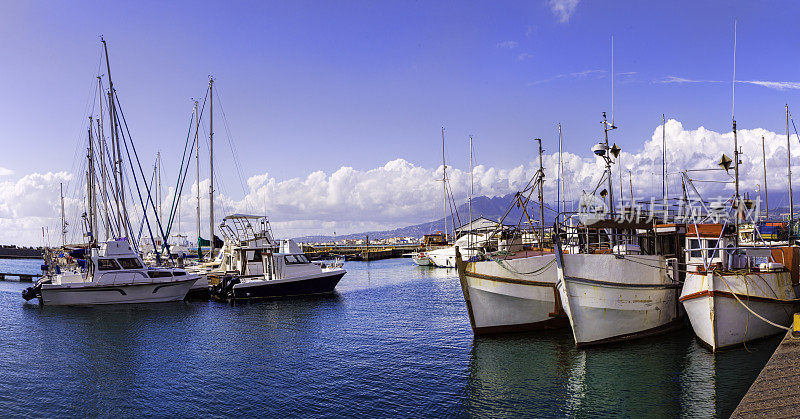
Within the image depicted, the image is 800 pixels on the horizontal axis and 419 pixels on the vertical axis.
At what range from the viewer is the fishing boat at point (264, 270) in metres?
37.0

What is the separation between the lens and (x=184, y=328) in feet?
87.0

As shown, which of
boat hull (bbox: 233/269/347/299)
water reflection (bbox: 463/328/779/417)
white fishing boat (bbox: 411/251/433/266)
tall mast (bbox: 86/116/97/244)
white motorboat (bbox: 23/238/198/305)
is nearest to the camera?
water reflection (bbox: 463/328/779/417)

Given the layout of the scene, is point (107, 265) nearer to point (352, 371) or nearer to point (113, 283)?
point (113, 283)

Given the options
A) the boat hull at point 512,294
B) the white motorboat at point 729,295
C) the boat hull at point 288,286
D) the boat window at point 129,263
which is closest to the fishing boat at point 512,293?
the boat hull at point 512,294

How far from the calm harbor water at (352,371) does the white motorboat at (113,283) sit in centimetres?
624

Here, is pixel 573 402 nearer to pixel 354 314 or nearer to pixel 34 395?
pixel 34 395

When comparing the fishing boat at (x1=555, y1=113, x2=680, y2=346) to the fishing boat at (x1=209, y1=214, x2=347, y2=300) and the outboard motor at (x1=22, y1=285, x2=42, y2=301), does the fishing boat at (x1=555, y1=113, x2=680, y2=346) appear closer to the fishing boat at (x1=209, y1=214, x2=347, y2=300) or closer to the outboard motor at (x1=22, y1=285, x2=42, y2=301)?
the fishing boat at (x1=209, y1=214, x2=347, y2=300)

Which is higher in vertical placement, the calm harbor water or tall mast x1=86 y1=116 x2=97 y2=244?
tall mast x1=86 y1=116 x2=97 y2=244

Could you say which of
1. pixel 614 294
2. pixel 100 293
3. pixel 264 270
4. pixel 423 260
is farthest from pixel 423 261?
pixel 614 294

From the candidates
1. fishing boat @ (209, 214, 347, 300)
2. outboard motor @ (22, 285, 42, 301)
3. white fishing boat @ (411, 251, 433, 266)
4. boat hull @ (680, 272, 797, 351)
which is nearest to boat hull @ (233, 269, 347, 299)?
fishing boat @ (209, 214, 347, 300)

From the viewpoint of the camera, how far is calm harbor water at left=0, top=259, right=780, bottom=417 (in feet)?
45.9

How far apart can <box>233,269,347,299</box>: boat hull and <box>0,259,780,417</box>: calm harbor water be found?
858 cm

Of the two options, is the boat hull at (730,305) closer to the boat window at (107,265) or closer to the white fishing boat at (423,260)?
the boat window at (107,265)

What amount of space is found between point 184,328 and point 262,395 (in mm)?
13485
